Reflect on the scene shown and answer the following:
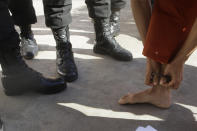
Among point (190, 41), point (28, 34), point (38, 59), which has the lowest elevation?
point (38, 59)

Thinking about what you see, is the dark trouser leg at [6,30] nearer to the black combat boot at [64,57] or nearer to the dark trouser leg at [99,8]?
the black combat boot at [64,57]

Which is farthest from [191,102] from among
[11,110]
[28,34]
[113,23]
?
[28,34]

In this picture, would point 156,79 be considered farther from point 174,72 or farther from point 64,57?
point 64,57

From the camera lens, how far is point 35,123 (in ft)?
3.86

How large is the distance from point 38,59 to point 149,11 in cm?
93

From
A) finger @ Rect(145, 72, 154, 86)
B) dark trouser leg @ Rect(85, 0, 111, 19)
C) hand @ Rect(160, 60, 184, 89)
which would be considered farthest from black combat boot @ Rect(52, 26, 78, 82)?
hand @ Rect(160, 60, 184, 89)

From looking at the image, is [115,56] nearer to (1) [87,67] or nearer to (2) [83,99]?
(1) [87,67]

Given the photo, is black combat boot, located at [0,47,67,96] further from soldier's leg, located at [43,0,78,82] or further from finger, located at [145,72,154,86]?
finger, located at [145,72,154,86]

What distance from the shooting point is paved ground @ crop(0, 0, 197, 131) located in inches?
45.6

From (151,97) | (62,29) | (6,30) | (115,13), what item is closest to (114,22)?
(115,13)

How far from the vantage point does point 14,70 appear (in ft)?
4.34

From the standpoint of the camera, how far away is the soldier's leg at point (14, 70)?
1180 millimetres

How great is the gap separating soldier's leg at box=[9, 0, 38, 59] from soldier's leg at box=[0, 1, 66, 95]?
1.44ft

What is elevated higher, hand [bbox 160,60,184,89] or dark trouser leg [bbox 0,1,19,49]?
dark trouser leg [bbox 0,1,19,49]
